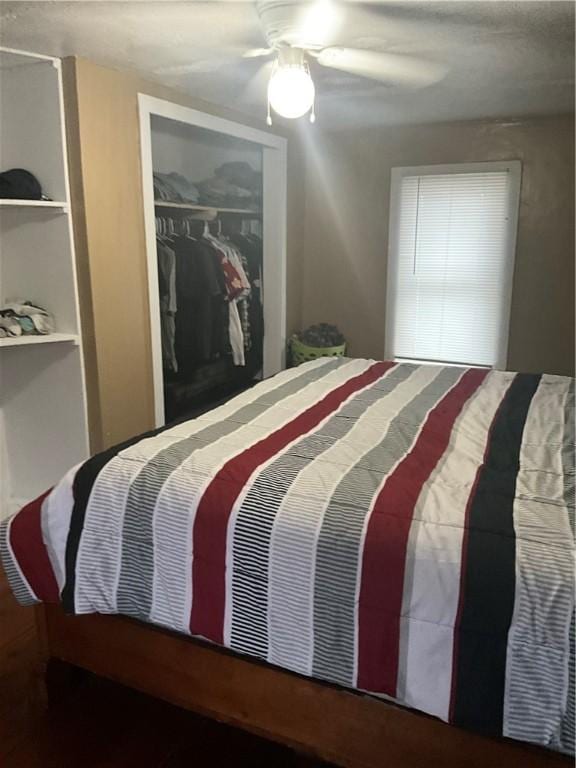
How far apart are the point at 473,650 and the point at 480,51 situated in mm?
2113

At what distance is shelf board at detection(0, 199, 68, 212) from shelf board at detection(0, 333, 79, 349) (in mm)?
526

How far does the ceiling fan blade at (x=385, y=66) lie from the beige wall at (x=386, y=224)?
1.15 metres

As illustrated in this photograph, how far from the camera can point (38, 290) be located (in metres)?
2.65

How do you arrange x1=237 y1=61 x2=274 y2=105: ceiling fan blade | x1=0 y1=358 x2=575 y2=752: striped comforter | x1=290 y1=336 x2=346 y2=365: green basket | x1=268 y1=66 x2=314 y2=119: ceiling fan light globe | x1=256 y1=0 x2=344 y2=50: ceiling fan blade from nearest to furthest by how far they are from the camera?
1. x1=0 y1=358 x2=575 y2=752: striped comforter
2. x1=256 y1=0 x2=344 y2=50: ceiling fan blade
3. x1=268 y1=66 x2=314 y2=119: ceiling fan light globe
4. x1=237 y1=61 x2=274 y2=105: ceiling fan blade
5. x1=290 y1=336 x2=346 y2=365: green basket

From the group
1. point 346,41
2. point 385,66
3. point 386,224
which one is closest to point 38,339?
point 346,41

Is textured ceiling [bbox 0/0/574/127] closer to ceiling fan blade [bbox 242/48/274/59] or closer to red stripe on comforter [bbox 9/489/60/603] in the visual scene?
ceiling fan blade [bbox 242/48/274/59]

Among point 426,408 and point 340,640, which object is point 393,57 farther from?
point 340,640

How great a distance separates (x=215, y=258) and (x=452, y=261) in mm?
1557

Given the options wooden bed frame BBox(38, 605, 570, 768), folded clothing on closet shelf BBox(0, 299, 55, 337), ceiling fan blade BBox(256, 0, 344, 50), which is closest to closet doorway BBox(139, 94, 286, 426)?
folded clothing on closet shelf BBox(0, 299, 55, 337)

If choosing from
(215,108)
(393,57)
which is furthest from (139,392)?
(393,57)

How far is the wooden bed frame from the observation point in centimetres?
129

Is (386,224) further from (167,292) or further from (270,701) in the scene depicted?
(270,701)

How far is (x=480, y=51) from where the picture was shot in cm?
226

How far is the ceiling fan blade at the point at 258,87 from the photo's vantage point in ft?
8.37
